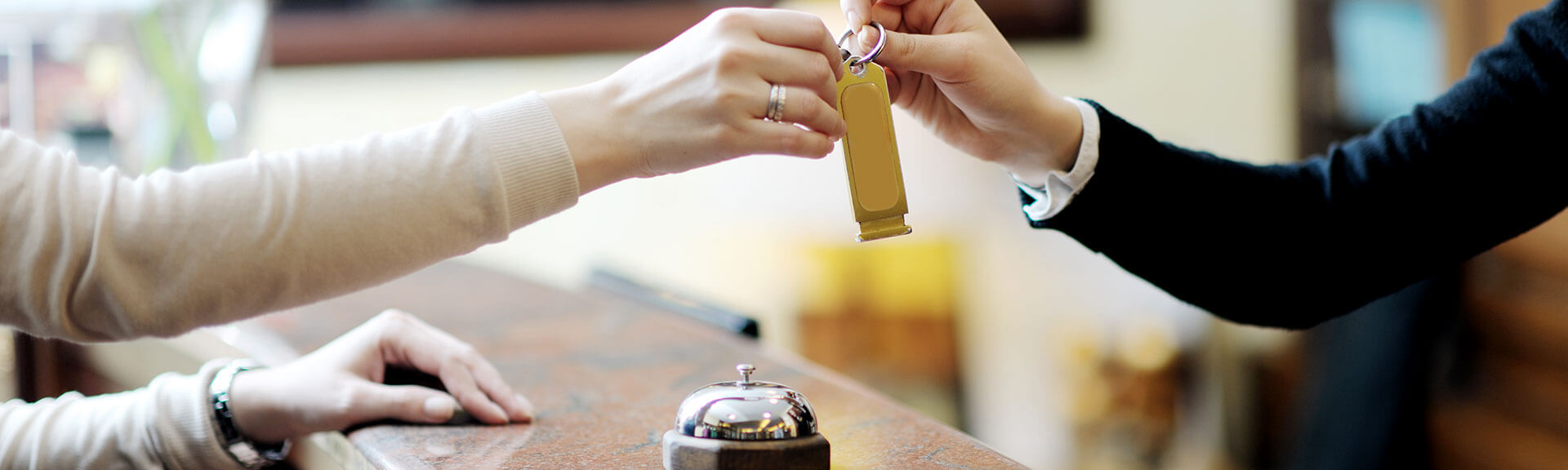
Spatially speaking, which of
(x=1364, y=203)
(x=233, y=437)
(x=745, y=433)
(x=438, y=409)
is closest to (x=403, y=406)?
(x=438, y=409)

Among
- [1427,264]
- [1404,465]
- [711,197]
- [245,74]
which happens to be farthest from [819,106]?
[711,197]

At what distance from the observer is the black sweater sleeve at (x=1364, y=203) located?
99 cm

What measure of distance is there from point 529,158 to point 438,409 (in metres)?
0.24

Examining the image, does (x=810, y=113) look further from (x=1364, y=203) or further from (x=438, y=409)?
(x=1364, y=203)

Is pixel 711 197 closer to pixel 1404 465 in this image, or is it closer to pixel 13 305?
pixel 1404 465

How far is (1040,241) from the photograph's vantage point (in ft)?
8.42

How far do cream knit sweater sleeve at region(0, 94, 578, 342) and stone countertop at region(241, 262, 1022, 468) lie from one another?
15cm

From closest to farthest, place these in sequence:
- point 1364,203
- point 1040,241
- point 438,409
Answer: point 438,409 → point 1364,203 → point 1040,241

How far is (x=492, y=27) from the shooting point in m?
2.64

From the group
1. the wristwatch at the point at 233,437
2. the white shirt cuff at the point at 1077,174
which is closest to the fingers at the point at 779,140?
the white shirt cuff at the point at 1077,174

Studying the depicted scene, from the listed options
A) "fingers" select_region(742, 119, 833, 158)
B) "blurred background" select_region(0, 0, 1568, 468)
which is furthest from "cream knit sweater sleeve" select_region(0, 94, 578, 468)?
"blurred background" select_region(0, 0, 1568, 468)

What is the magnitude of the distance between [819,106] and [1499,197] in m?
0.66

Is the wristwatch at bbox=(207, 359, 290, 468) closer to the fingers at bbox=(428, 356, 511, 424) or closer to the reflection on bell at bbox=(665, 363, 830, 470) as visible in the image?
the fingers at bbox=(428, 356, 511, 424)

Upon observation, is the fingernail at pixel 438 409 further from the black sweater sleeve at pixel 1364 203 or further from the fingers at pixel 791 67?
the black sweater sleeve at pixel 1364 203
